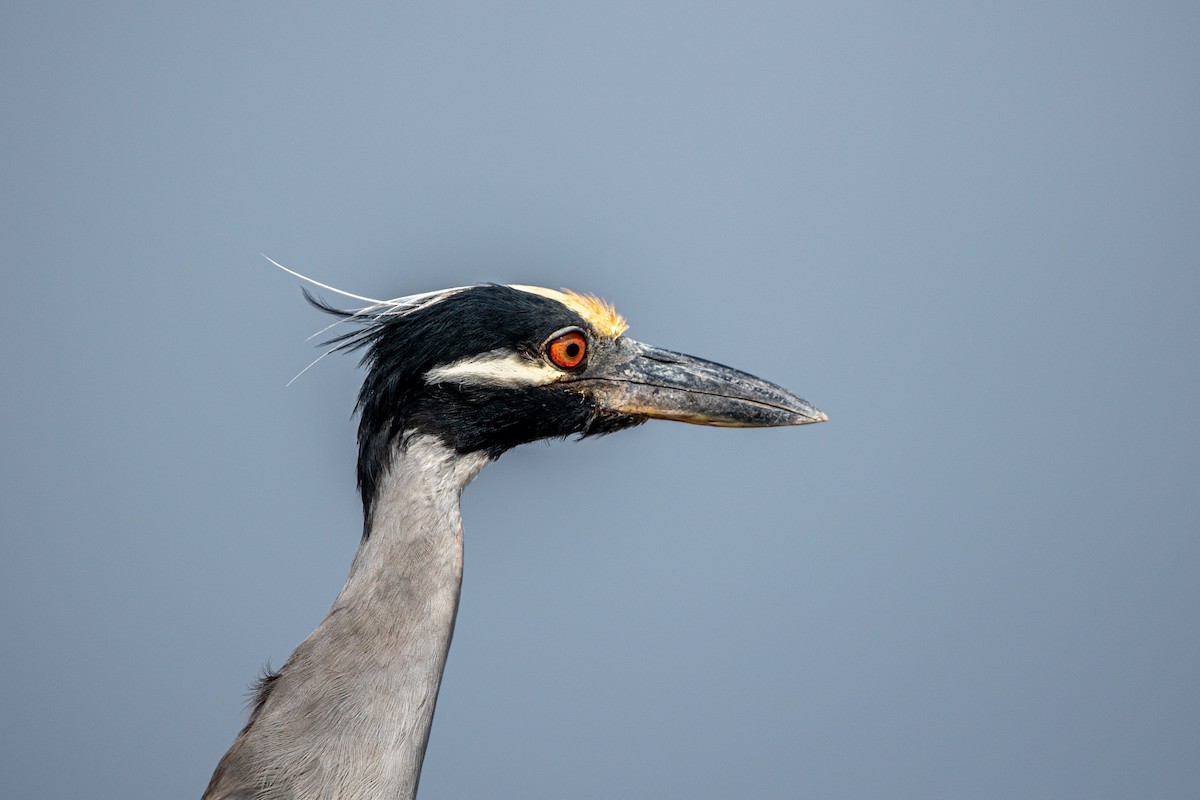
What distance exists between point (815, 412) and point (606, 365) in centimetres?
38

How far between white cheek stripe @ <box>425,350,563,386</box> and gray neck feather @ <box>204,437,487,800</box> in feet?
0.34

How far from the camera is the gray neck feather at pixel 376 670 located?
1.51m

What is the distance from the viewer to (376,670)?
153 centimetres

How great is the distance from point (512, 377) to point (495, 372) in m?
0.03

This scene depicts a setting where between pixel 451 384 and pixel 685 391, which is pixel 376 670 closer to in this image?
pixel 451 384

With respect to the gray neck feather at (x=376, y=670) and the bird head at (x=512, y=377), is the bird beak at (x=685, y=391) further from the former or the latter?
the gray neck feather at (x=376, y=670)

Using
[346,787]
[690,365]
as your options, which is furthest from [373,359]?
[346,787]

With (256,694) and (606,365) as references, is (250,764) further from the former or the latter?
(606,365)

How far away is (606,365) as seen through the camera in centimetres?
173

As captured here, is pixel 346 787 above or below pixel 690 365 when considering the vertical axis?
below

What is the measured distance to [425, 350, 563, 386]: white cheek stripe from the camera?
162 centimetres

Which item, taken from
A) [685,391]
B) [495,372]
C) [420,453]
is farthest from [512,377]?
[685,391]

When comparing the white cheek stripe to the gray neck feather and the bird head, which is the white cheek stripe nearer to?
the bird head

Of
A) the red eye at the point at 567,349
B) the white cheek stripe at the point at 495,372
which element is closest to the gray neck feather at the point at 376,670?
the white cheek stripe at the point at 495,372
